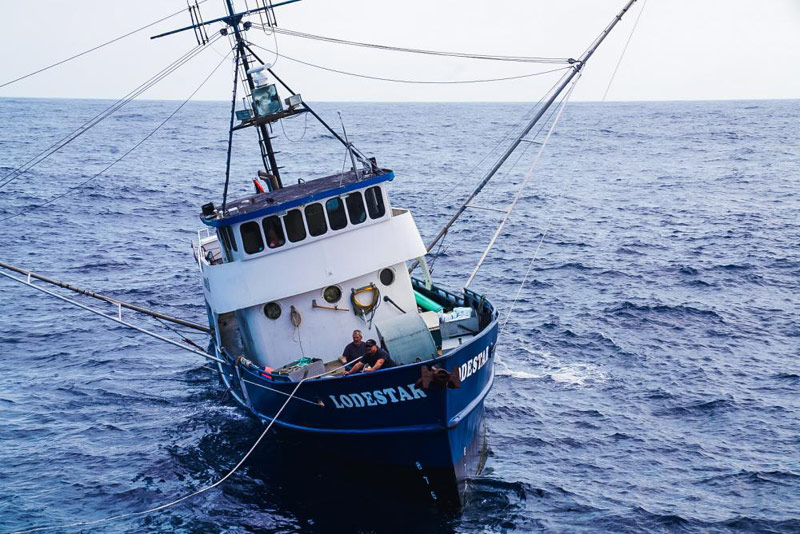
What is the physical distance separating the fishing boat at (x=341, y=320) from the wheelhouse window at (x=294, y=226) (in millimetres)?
26

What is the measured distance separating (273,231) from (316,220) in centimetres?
115

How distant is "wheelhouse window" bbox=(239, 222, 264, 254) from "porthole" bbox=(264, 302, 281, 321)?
1429mm

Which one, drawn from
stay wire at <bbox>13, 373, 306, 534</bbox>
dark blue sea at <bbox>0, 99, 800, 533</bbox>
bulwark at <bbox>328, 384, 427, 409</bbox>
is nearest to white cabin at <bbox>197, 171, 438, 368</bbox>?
stay wire at <bbox>13, 373, 306, 534</bbox>

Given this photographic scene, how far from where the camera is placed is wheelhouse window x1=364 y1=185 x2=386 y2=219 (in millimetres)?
20402

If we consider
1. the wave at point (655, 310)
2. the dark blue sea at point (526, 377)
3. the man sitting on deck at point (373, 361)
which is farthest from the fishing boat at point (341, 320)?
the wave at point (655, 310)

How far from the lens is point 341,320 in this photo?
20.2 metres

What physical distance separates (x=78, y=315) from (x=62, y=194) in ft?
85.6

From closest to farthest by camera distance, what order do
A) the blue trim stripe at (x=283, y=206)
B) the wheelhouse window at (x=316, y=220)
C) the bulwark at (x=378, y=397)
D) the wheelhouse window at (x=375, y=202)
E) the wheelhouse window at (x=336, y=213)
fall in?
1. the bulwark at (x=378, y=397)
2. the blue trim stripe at (x=283, y=206)
3. the wheelhouse window at (x=316, y=220)
4. the wheelhouse window at (x=336, y=213)
5. the wheelhouse window at (x=375, y=202)

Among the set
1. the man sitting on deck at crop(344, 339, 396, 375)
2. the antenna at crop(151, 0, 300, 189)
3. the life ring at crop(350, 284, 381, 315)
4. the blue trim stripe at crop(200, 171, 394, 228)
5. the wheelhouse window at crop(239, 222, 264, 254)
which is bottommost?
the man sitting on deck at crop(344, 339, 396, 375)

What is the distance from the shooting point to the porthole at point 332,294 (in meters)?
20.1

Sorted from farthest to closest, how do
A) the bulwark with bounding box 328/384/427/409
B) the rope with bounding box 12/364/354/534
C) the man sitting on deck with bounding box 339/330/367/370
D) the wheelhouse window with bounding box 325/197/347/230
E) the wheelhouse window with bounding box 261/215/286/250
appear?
1. the wheelhouse window with bounding box 325/197/347/230
2. the wheelhouse window with bounding box 261/215/286/250
3. the man sitting on deck with bounding box 339/330/367/370
4. the rope with bounding box 12/364/354/534
5. the bulwark with bounding box 328/384/427/409

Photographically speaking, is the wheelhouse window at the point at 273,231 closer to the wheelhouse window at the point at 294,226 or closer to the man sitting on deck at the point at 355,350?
the wheelhouse window at the point at 294,226

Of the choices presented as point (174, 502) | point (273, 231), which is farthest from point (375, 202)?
point (174, 502)

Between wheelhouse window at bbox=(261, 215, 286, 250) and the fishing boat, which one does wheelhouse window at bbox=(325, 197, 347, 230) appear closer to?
the fishing boat
